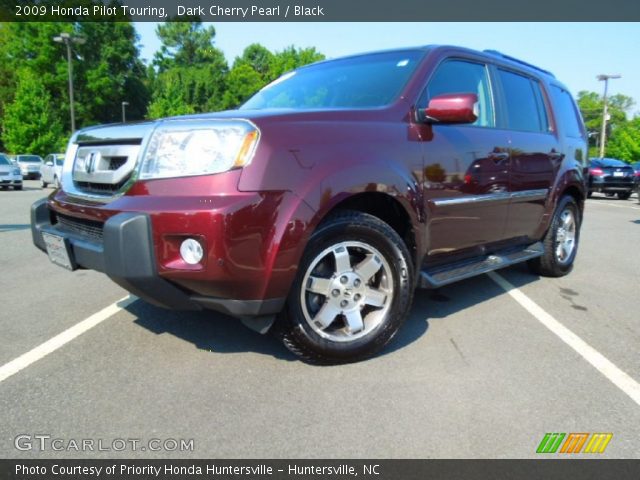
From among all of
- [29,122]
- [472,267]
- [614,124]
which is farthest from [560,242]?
[614,124]

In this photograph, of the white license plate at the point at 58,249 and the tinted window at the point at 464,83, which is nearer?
the white license plate at the point at 58,249

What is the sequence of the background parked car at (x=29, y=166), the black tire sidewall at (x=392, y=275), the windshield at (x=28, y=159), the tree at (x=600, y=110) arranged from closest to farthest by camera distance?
the black tire sidewall at (x=392, y=275) → the background parked car at (x=29, y=166) → the windshield at (x=28, y=159) → the tree at (x=600, y=110)

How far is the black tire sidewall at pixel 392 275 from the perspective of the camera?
8.80ft

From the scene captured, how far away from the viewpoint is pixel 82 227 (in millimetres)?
2904

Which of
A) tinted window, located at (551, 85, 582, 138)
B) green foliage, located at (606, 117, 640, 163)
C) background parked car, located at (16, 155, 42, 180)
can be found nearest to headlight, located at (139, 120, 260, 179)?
tinted window, located at (551, 85, 582, 138)

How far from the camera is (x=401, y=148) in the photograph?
303 cm

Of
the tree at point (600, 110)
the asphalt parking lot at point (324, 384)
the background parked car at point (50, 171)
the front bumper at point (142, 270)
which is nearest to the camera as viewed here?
the asphalt parking lot at point (324, 384)

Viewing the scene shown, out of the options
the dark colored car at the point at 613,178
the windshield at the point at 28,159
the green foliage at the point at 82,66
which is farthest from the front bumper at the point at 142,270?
the green foliage at the point at 82,66

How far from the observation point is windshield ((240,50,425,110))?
3334mm

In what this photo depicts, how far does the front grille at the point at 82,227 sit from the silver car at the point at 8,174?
19.2m

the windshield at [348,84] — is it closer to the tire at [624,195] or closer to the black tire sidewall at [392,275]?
the black tire sidewall at [392,275]

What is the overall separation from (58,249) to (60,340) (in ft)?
2.16

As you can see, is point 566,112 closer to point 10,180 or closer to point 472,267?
point 472,267
